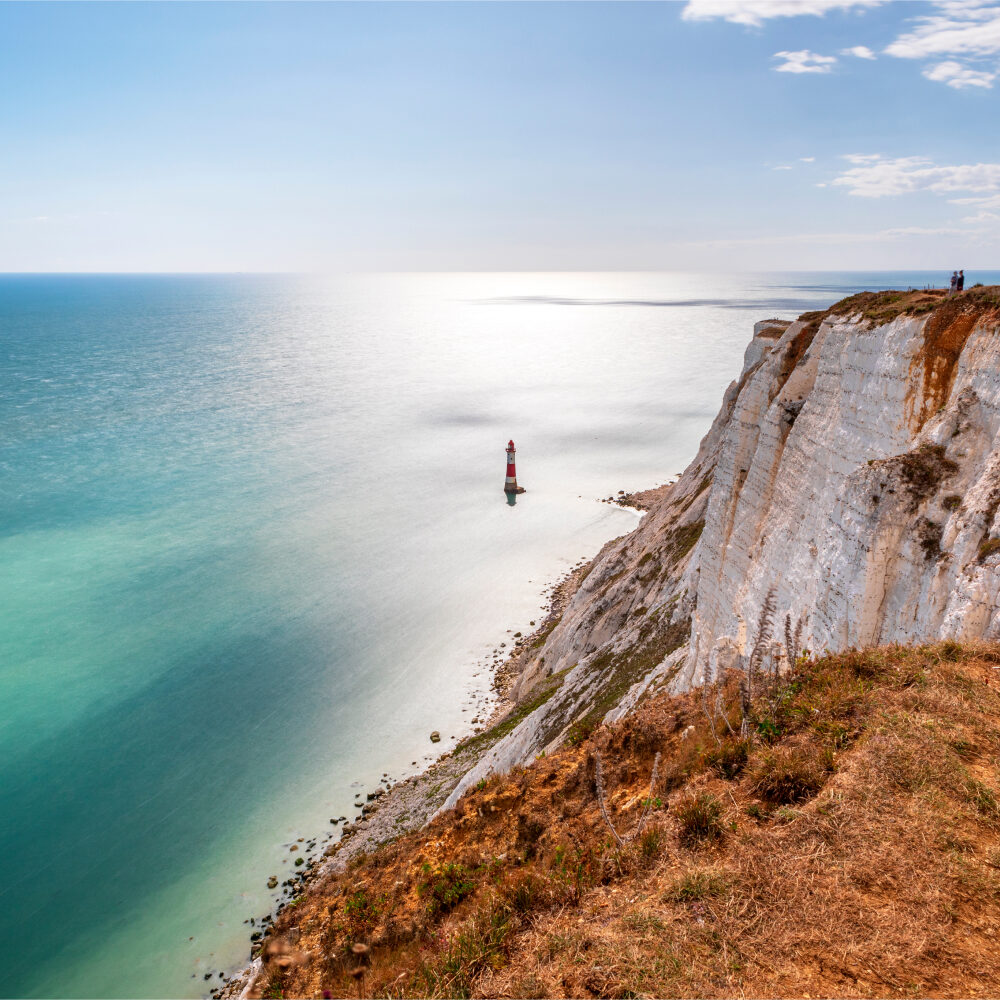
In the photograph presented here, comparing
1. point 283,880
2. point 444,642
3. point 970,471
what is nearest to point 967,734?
point 970,471

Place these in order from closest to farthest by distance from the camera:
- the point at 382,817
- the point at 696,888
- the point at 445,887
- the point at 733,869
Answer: the point at 696,888, the point at 733,869, the point at 445,887, the point at 382,817

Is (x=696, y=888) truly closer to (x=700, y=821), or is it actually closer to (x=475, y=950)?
(x=700, y=821)

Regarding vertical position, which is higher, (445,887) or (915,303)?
(915,303)

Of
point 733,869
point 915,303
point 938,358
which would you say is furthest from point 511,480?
point 733,869

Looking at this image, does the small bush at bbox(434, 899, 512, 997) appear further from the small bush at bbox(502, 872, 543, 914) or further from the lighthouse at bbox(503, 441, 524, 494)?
the lighthouse at bbox(503, 441, 524, 494)

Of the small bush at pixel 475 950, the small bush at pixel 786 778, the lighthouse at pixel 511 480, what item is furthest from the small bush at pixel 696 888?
the lighthouse at pixel 511 480
